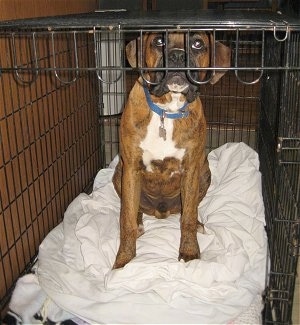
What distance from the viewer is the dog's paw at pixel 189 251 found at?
77.5 inches

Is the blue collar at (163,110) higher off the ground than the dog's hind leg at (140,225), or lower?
higher

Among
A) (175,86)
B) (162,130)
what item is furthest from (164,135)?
(175,86)

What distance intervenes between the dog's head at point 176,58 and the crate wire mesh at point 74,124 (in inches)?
3.5

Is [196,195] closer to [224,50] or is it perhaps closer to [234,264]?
[234,264]

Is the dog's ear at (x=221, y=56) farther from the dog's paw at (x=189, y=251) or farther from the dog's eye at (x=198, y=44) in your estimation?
the dog's paw at (x=189, y=251)

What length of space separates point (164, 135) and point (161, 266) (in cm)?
58

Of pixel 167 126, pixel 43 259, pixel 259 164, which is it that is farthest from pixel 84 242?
pixel 259 164

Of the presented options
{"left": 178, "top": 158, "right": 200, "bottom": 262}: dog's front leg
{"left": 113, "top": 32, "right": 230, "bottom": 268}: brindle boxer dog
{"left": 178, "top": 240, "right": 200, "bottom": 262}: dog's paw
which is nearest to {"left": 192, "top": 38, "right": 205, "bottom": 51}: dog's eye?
{"left": 113, "top": 32, "right": 230, "bottom": 268}: brindle boxer dog

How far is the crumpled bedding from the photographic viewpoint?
5.55ft

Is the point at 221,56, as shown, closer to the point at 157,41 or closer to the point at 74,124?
the point at 157,41

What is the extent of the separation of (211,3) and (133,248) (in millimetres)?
4626

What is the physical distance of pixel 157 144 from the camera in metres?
1.87

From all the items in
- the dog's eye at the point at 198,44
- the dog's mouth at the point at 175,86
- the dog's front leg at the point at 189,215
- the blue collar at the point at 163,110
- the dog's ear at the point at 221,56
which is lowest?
the dog's front leg at the point at 189,215

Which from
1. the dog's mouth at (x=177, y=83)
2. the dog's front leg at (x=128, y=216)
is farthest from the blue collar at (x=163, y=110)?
the dog's front leg at (x=128, y=216)
